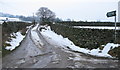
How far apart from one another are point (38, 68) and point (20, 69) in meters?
0.79

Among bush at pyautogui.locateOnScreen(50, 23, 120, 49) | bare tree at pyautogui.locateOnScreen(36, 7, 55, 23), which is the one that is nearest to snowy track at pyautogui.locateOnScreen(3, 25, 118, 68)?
bush at pyautogui.locateOnScreen(50, 23, 120, 49)

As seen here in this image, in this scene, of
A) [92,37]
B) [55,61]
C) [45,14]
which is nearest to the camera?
[55,61]

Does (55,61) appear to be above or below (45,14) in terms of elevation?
below

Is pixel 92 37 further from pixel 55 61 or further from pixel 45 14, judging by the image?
pixel 45 14

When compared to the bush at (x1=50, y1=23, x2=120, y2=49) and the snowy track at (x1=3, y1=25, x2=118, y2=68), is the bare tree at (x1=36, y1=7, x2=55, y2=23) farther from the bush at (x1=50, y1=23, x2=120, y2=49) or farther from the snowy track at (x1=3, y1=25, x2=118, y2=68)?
the snowy track at (x1=3, y1=25, x2=118, y2=68)

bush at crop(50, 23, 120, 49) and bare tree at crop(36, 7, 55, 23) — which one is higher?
bare tree at crop(36, 7, 55, 23)

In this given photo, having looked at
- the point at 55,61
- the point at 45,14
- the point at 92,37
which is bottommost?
the point at 55,61

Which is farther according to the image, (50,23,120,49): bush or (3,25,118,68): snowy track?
(50,23,120,49): bush

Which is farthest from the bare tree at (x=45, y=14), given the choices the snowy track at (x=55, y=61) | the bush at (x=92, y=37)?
the snowy track at (x=55, y=61)

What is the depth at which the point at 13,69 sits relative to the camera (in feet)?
26.3

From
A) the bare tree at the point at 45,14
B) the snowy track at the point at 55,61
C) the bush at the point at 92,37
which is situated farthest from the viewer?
the bare tree at the point at 45,14

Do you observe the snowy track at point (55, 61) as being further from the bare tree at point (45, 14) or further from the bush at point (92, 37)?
the bare tree at point (45, 14)

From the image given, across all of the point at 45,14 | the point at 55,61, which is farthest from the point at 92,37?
the point at 45,14

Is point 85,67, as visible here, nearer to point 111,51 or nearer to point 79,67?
point 79,67
